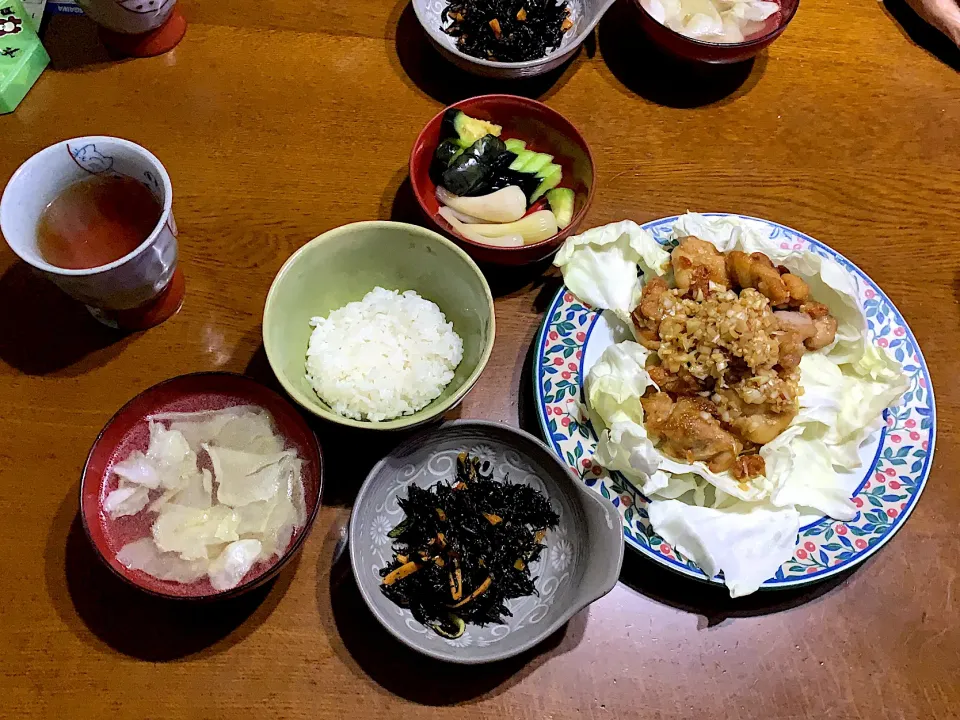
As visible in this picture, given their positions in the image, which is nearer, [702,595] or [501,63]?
[702,595]

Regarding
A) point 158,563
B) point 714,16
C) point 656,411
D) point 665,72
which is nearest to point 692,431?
point 656,411

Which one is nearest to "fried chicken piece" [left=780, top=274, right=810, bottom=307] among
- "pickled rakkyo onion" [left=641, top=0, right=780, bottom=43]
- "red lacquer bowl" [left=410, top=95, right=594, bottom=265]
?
"red lacquer bowl" [left=410, top=95, right=594, bottom=265]

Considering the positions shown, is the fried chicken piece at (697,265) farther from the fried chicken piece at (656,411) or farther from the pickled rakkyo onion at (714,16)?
the pickled rakkyo onion at (714,16)

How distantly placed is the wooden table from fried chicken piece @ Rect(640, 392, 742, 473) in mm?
299

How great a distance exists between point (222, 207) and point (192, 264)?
0.67ft

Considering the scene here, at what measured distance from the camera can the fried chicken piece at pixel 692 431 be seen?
67.0 inches

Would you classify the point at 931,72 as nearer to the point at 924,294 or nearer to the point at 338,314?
the point at 924,294

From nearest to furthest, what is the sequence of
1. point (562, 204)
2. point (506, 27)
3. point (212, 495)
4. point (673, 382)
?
point (212, 495) → point (673, 382) → point (562, 204) → point (506, 27)

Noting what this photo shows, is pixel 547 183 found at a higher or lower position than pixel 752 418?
higher

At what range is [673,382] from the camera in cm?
179

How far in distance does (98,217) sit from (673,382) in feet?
4.94

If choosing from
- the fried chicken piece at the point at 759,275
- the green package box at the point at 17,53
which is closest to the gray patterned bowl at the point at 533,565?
the fried chicken piece at the point at 759,275

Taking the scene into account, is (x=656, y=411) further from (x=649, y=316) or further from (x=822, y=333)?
(x=822, y=333)

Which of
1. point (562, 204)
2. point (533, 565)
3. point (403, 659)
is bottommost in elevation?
point (403, 659)
